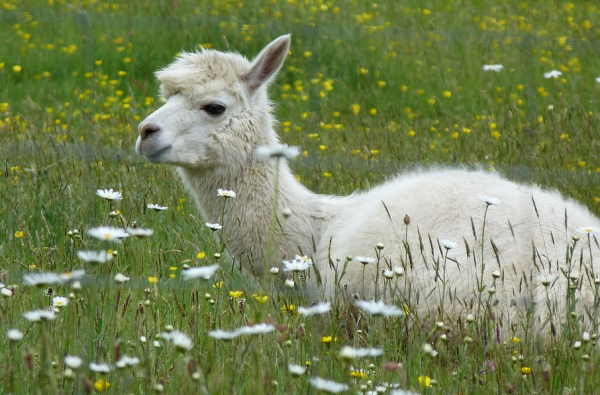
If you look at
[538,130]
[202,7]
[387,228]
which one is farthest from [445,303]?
[202,7]

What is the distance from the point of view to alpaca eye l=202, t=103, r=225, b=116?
498cm

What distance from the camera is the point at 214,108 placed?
4.99 m

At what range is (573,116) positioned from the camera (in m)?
7.91

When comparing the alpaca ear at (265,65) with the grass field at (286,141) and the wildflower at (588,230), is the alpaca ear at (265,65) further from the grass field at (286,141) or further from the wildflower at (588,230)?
the wildflower at (588,230)

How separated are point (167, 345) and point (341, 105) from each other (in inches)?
229

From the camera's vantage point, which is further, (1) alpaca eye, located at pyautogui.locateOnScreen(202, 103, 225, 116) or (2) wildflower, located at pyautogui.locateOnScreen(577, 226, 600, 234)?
(1) alpaca eye, located at pyautogui.locateOnScreen(202, 103, 225, 116)

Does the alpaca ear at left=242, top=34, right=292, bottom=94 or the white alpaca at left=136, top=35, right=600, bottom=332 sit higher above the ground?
the alpaca ear at left=242, top=34, right=292, bottom=94

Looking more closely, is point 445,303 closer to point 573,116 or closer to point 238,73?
point 238,73

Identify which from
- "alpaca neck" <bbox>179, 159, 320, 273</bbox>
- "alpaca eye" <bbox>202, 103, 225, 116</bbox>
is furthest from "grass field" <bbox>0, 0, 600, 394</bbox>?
"alpaca eye" <bbox>202, 103, 225, 116</bbox>

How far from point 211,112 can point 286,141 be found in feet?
Result: 8.80

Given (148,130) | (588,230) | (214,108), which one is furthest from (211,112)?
(588,230)

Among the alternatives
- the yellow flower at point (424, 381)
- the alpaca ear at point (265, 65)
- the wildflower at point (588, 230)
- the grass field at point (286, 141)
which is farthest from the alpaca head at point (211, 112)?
the yellow flower at point (424, 381)

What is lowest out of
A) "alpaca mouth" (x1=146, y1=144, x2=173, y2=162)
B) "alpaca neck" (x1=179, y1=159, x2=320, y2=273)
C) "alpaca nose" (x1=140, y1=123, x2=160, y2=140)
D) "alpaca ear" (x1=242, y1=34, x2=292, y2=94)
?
"alpaca neck" (x1=179, y1=159, x2=320, y2=273)

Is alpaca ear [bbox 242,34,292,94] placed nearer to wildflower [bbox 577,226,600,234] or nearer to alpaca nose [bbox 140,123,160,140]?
alpaca nose [bbox 140,123,160,140]
